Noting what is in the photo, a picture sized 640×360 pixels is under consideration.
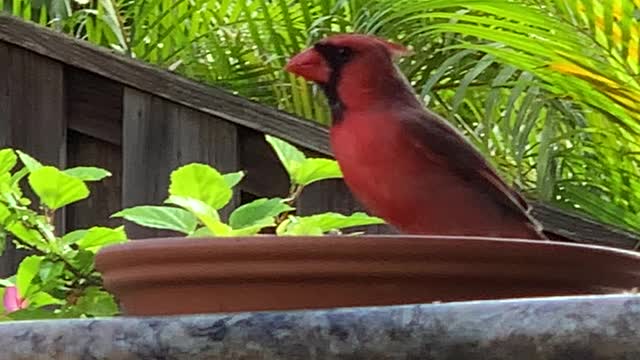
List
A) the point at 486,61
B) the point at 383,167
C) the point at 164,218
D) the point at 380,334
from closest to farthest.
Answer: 1. the point at 380,334
2. the point at 383,167
3. the point at 164,218
4. the point at 486,61

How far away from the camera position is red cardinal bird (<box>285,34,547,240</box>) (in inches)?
30.8

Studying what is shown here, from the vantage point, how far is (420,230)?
0.78m

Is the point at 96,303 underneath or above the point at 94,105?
underneath

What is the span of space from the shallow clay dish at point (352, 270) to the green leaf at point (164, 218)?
7.4 inches

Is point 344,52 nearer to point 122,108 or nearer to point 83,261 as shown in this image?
point 83,261

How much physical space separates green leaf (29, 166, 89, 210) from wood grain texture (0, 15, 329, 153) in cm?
40

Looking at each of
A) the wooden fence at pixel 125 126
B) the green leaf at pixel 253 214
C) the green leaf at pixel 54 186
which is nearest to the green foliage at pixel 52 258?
the green leaf at pixel 54 186

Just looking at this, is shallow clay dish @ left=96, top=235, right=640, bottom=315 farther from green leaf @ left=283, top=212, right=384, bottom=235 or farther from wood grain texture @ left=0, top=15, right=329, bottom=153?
wood grain texture @ left=0, top=15, right=329, bottom=153

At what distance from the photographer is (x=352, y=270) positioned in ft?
2.08

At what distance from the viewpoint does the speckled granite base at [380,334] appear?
0.55m

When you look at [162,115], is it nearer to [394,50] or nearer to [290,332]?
[394,50]

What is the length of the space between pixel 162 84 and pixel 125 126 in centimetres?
6

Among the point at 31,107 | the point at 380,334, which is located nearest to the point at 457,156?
the point at 380,334

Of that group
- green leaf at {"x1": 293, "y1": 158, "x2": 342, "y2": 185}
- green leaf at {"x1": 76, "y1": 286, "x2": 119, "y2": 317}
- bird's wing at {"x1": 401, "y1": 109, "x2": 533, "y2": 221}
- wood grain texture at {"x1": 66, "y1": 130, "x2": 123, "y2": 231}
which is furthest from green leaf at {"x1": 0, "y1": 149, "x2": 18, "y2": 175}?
wood grain texture at {"x1": 66, "y1": 130, "x2": 123, "y2": 231}
